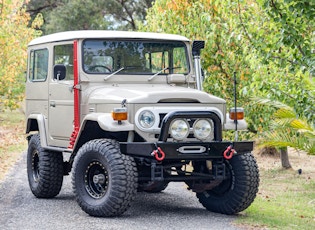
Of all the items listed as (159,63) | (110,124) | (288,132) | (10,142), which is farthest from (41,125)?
(10,142)

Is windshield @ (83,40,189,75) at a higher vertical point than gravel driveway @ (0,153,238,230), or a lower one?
higher

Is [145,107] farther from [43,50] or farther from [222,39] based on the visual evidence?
[222,39]

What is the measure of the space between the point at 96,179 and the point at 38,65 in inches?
117

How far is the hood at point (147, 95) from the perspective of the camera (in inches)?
370

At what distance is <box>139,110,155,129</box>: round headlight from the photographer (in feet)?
30.4

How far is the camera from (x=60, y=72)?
10.6 meters

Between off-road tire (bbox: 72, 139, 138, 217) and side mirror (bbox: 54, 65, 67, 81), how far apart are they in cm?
141

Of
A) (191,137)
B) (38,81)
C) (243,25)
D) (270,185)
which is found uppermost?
(243,25)

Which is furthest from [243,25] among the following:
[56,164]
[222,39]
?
[56,164]

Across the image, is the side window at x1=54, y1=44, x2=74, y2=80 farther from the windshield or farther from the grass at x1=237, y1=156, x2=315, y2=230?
the grass at x1=237, y1=156, x2=315, y2=230

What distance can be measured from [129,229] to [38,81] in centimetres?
381

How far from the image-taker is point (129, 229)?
28.2 ft

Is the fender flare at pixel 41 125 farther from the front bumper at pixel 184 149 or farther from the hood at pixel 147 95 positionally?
the front bumper at pixel 184 149

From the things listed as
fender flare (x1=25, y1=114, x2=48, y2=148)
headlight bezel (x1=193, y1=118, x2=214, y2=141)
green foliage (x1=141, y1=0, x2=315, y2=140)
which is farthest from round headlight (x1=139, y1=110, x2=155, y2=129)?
fender flare (x1=25, y1=114, x2=48, y2=148)
